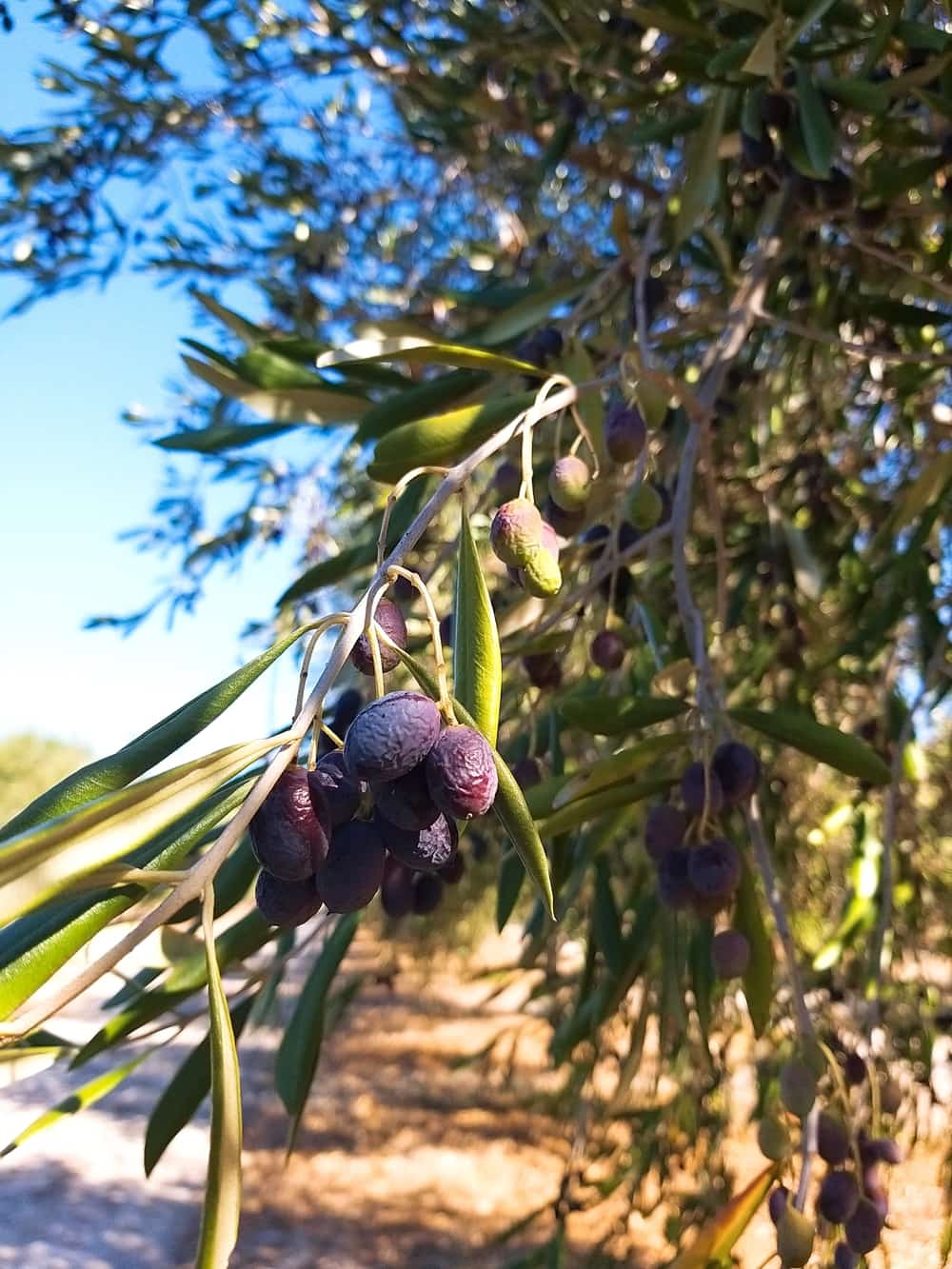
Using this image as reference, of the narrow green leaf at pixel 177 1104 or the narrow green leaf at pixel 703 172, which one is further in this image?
the narrow green leaf at pixel 703 172

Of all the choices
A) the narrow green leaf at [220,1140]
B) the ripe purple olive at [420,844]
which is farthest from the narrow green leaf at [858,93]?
the narrow green leaf at [220,1140]

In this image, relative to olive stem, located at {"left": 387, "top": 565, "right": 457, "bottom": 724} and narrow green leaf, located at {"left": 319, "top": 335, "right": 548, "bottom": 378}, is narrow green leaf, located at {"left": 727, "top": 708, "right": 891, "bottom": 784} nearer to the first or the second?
narrow green leaf, located at {"left": 319, "top": 335, "right": 548, "bottom": 378}

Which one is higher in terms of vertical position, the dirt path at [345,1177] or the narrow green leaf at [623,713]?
the narrow green leaf at [623,713]

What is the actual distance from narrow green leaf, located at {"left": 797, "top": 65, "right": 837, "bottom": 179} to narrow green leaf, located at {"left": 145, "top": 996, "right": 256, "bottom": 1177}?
1.23 metres

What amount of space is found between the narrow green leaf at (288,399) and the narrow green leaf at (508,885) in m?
0.66

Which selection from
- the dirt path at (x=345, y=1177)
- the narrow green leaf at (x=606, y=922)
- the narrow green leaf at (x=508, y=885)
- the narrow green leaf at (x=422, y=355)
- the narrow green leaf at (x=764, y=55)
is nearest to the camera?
the narrow green leaf at (x=422, y=355)

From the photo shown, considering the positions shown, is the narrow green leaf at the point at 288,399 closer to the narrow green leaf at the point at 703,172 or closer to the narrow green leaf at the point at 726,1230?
the narrow green leaf at the point at 703,172

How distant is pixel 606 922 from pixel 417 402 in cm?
83

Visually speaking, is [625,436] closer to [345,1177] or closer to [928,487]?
[928,487]

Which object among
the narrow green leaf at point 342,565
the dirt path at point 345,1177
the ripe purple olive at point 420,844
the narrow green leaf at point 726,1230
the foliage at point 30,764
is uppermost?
the narrow green leaf at point 342,565

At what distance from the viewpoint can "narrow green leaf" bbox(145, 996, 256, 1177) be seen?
1133mm

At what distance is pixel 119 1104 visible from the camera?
7203 millimetres

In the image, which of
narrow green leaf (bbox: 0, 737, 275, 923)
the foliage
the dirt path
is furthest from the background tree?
the foliage

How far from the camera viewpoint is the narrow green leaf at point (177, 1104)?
3.72ft
